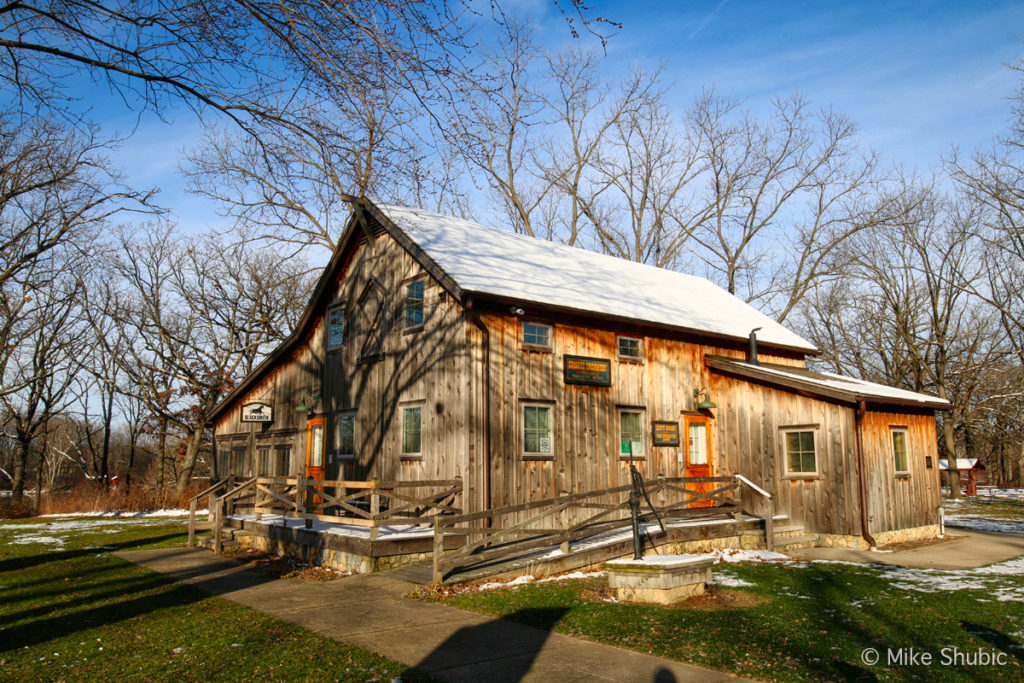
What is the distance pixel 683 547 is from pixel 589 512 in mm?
2092

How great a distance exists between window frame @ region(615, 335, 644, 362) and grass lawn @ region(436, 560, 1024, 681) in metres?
5.77

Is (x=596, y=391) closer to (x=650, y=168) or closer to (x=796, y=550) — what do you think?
(x=796, y=550)

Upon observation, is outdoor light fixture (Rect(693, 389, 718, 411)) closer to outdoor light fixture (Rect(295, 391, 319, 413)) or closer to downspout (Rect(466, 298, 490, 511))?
downspout (Rect(466, 298, 490, 511))

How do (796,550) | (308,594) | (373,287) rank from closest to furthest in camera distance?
(308,594) → (796,550) → (373,287)

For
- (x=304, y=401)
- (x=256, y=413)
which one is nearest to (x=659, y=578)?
(x=304, y=401)

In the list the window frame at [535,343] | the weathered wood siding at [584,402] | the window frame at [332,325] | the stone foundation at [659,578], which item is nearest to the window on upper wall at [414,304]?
the weathered wood siding at [584,402]

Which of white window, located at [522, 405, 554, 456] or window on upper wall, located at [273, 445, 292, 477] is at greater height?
white window, located at [522, 405, 554, 456]

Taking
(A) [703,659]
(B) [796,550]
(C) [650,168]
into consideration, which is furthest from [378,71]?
(C) [650,168]

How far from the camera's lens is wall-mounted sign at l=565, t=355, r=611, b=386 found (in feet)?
49.3

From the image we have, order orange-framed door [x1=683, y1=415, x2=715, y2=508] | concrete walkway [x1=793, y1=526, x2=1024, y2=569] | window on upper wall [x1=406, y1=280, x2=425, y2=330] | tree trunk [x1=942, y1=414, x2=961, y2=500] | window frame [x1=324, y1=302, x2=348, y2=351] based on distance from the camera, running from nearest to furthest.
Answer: concrete walkway [x1=793, y1=526, x2=1024, y2=569]
window on upper wall [x1=406, y1=280, x2=425, y2=330]
orange-framed door [x1=683, y1=415, x2=715, y2=508]
window frame [x1=324, y1=302, x2=348, y2=351]
tree trunk [x1=942, y1=414, x2=961, y2=500]

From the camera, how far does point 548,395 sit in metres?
14.6

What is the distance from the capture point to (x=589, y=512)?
14883 mm

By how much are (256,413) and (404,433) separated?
6937 mm

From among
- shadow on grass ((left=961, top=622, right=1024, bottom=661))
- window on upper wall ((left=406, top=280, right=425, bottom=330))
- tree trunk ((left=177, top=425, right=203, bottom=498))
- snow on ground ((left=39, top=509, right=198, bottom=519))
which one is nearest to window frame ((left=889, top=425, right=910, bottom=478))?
shadow on grass ((left=961, top=622, right=1024, bottom=661))
